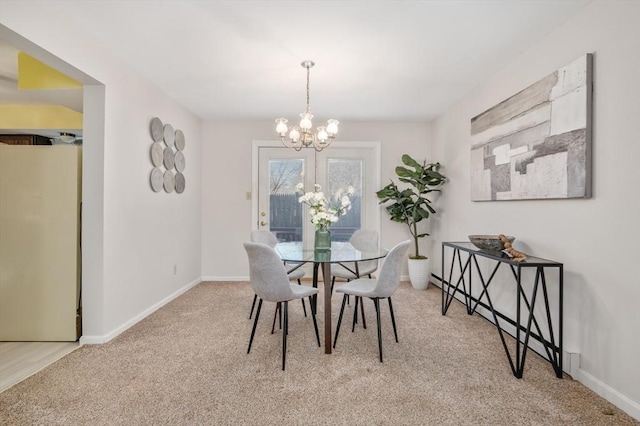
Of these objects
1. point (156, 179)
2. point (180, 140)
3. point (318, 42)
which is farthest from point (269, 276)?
point (180, 140)

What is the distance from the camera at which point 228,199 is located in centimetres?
462

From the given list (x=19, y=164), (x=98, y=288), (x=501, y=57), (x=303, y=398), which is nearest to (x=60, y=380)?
(x=98, y=288)

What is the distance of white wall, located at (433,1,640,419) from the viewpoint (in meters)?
1.66

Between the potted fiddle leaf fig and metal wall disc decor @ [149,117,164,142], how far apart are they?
279 centimetres

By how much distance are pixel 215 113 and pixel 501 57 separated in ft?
11.2

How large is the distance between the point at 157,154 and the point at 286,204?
1.93 meters

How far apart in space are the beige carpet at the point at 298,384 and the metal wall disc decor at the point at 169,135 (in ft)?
6.59

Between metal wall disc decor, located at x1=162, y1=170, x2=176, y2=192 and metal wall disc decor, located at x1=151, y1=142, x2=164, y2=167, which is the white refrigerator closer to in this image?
metal wall disc decor, located at x1=151, y1=142, x2=164, y2=167

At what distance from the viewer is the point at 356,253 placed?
8.77ft

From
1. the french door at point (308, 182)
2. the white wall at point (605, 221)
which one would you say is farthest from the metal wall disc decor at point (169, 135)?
the white wall at point (605, 221)

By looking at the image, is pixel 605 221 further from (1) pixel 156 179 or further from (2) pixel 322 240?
(1) pixel 156 179

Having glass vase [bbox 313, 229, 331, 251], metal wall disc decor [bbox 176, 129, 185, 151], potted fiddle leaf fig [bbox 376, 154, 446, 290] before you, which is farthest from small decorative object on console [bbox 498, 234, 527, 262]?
metal wall disc decor [bbox 176, 129, 185, 151]

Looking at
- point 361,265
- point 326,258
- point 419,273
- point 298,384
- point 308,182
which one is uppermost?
point 308,182

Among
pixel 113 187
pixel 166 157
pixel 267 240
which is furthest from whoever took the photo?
pixel 166 157
